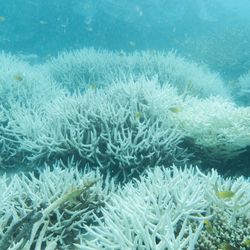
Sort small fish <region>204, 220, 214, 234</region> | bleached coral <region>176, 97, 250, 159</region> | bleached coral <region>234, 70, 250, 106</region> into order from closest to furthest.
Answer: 1. small fish <region>204, 220, 214, 234</region>
2. bleached coral <region>176, 97, 250, 159</region>
3. bleached coral <region>234, 70, 250, 106</region>

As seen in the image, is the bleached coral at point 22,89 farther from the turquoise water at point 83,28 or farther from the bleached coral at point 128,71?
the turquoise water at point 83,28

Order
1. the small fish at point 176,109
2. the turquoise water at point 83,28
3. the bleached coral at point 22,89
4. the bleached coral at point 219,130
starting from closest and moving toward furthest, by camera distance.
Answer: the bleached coral at point 219,130, the small fish at point 176,109, the bleached coral at point 22,89, the turquoise water at point 83,28

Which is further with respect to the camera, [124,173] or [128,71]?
[128,71]

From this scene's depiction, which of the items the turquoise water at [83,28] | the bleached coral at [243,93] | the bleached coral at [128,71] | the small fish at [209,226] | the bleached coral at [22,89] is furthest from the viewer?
the turquoise water at [83,28]

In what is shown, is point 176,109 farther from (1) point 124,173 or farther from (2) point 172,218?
(2) point 172,218

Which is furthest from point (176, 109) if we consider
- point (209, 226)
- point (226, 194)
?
point (209, 226)

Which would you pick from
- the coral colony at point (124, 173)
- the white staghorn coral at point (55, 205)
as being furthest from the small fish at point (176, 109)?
the white staghorn coral at point (55, 205)

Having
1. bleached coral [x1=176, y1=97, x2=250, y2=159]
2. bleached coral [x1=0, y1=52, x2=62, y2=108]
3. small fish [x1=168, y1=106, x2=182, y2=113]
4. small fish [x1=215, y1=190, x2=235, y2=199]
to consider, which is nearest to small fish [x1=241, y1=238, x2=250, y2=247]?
small fish [x1=215, y1=190, x2=235, y2=199]

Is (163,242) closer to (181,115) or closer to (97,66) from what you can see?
(181,115)

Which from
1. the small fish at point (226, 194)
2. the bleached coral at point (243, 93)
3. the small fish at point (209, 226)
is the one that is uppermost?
the bleached coral at point (243, 93)

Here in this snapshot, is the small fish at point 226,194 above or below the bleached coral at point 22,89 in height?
below

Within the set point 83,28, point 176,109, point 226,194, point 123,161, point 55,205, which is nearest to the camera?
point 226,194

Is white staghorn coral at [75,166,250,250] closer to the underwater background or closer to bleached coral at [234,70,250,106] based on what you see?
the underwater background

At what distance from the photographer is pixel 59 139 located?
13.8ft
